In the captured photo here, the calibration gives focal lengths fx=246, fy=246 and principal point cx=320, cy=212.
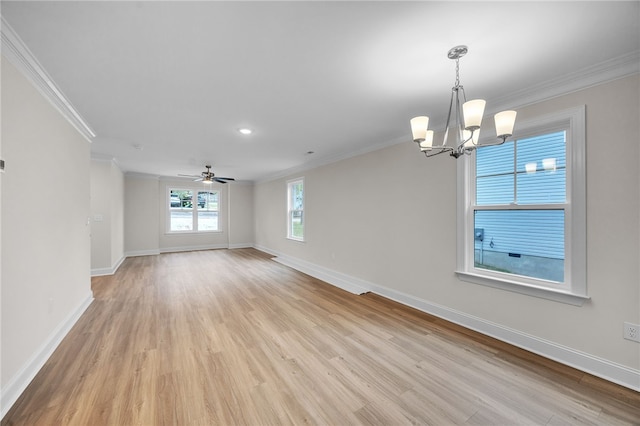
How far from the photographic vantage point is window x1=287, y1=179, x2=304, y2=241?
20.6 ft


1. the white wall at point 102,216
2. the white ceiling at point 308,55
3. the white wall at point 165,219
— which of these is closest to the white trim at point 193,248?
the white wall at point 165,219

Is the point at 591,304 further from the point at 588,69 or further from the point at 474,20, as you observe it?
the point at 474,20

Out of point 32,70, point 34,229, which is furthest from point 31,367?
point 32,70

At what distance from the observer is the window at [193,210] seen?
8156 mm

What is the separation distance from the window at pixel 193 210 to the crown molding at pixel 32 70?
18.9 feet

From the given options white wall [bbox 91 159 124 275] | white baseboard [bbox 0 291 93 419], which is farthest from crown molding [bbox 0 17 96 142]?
white wall [bbox 91 159 124 275]

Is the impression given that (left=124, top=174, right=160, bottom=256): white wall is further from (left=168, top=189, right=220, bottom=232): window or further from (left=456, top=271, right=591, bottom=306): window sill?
(left=456, top=271, right=591, bottom=306): window sill

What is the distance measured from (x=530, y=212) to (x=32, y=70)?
4474 mm

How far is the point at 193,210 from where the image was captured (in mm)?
8422

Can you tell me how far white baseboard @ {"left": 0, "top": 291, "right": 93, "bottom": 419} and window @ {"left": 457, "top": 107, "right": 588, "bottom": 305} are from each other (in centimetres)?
397

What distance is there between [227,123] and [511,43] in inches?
113

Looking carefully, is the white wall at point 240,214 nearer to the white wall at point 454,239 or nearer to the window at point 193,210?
the window at point 193,210

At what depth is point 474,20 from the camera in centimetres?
147

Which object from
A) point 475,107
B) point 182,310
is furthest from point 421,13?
point 182,310
